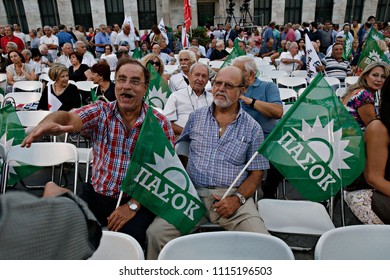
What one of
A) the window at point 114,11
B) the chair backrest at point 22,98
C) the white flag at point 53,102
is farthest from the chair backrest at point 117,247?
the window at point 114,11

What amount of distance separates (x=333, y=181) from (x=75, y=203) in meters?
1.89

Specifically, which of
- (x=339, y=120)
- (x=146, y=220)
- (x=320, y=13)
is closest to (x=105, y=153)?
(x=146, y=220)

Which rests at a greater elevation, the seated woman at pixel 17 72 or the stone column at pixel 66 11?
the stone column at pixel 66 11

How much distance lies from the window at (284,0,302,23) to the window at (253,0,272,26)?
1.39 m

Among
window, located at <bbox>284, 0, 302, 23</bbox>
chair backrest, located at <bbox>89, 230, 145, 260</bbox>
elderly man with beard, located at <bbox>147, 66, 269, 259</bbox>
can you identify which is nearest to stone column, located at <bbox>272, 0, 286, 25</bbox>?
window, located at <bbox>284, 0, 302, 23</bbox>

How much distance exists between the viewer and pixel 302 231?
7.30ft

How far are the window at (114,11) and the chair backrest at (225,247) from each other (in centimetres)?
2631

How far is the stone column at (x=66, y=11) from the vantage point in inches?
965

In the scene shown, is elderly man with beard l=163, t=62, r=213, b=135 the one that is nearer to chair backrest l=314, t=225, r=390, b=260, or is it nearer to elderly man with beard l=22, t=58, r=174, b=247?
elderly man with beard l=22, t=58, r=174, b=247

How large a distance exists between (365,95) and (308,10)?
24987 millimetres

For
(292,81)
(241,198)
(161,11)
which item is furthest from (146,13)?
(241,198)

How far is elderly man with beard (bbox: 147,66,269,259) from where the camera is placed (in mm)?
2230

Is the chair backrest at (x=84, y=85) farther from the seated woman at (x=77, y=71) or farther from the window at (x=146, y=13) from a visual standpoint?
the window at (x=146, y=13)
